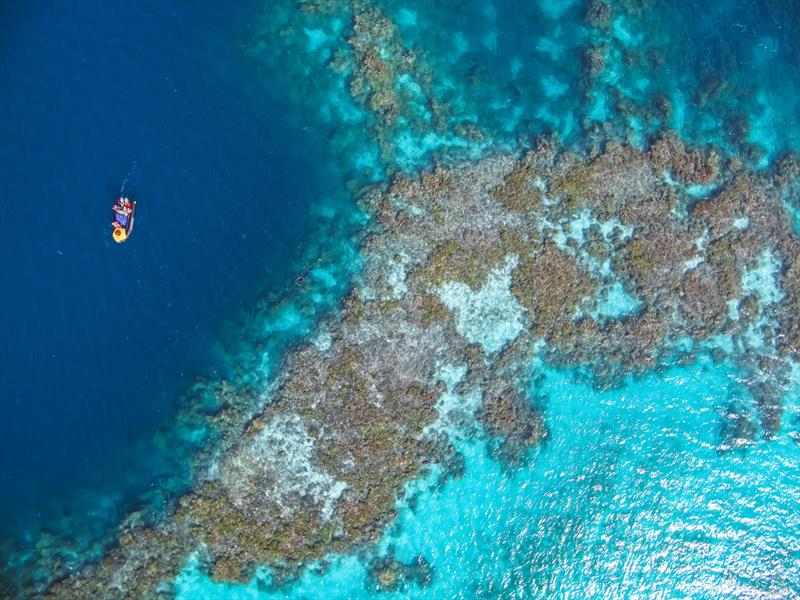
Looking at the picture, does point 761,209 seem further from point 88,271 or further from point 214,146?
point 88,271

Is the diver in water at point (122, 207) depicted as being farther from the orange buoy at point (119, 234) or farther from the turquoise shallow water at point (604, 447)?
the turquoise shallow water at point (604, 447)

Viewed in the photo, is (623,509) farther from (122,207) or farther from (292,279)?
(122,207)

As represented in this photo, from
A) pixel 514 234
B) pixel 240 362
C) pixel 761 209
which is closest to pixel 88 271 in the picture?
A: pixel 240 362

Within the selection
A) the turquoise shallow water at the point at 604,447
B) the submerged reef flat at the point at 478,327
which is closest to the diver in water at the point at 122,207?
the submerged reef flat at the point at 478,327

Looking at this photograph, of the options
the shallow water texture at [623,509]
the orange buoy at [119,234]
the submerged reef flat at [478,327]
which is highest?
the orange buoy at [119,234]

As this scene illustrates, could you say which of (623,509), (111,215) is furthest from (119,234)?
(623,509)

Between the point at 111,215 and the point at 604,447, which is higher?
the point at 111,215

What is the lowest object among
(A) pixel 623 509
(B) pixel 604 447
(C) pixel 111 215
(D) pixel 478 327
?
(A) pixel 623 509
